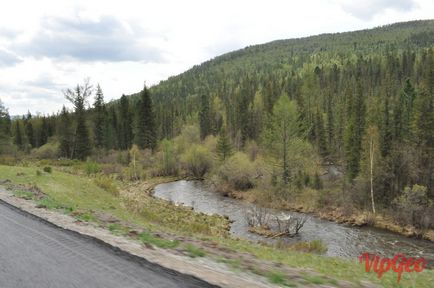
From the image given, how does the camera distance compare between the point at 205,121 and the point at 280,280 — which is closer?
the point at 280,280

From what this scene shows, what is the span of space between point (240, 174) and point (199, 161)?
1633cm

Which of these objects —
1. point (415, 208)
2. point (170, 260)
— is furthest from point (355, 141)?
point (170, 260)

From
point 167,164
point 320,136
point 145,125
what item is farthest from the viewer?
point 320,136

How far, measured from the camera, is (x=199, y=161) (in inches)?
2657

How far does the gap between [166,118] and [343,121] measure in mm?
62134

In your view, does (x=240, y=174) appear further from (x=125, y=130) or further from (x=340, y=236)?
(x=125, y=130)

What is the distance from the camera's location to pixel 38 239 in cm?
979

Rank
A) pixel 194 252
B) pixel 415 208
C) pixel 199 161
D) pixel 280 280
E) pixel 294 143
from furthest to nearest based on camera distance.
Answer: pixel 199 161, pixel 294 143, pixel 415 208, pixel 194 252, pixel 280 280

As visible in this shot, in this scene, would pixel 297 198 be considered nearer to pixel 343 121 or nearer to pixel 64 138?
pixel 343 121

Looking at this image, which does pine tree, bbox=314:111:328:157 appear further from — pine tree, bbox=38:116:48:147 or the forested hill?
pine tree, bbox=38:116:48:147

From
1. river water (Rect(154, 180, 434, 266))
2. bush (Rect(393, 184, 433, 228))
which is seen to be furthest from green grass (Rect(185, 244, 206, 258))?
bush (Rect(393, 184, 433, 228))

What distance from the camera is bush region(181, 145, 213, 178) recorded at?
67.8 meters

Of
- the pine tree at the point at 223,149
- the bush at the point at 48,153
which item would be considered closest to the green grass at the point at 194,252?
→ the pine tree at the point at 223,149

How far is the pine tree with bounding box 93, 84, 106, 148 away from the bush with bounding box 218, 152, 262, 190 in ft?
143
